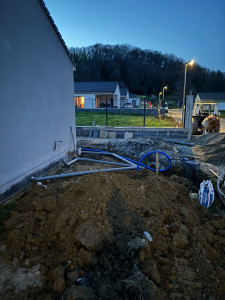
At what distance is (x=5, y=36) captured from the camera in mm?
4051

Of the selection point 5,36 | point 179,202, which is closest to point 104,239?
point 179,202

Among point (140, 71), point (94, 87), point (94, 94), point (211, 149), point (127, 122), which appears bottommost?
point (211, 149)

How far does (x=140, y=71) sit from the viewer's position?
78.0m

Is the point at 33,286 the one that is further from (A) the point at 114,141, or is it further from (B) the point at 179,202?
(A) the point at 114,141

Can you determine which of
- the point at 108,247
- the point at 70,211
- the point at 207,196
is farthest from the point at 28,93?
the point at 207,196

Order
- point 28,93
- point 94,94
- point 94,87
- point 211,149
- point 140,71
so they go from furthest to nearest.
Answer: point 140,71, point 94,87, point 94,94, point 211,149, point 28,93

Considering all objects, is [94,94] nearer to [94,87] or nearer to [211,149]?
[94,87]

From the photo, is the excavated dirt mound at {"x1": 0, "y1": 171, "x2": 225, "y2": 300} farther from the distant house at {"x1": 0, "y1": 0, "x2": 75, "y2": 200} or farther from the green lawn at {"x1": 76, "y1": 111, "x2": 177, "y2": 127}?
the green lawn at {"x1": 76, "y1": 111, "x2": 177, "y2": 127}

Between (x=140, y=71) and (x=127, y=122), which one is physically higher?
(x=140, y=71)

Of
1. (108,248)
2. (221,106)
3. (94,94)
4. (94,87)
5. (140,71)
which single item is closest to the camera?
(108,248)

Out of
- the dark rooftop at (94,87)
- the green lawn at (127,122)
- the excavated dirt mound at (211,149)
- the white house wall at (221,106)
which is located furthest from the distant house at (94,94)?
the white house wall at (221,106)

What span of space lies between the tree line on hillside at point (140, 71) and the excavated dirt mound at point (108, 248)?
60617 mm

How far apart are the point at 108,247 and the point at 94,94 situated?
33133 millimetres

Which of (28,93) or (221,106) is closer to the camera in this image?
(28,93)
